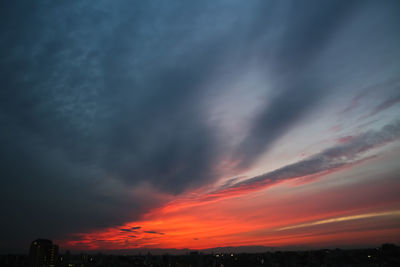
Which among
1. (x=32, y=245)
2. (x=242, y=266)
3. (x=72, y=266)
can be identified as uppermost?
(x=32, y=245)

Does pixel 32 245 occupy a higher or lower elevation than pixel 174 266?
higher

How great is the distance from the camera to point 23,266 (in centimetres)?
16625

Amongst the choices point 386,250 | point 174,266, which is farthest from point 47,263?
point 386,250

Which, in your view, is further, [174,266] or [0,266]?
[174,266]

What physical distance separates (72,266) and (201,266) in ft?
254

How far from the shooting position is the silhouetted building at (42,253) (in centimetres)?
14500

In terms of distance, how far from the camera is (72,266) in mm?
150375

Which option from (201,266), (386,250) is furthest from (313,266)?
(386,250)

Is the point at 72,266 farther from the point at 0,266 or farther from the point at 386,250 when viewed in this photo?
the point at 386,250

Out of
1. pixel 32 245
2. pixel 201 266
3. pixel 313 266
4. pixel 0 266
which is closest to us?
pixel 313 266

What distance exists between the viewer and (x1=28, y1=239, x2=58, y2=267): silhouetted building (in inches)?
5709

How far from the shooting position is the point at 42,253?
490 ft

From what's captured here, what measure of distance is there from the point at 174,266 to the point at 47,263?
249ft

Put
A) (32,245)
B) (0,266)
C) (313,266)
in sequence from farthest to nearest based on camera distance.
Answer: (32,245) < (0,266) < (313,266)
